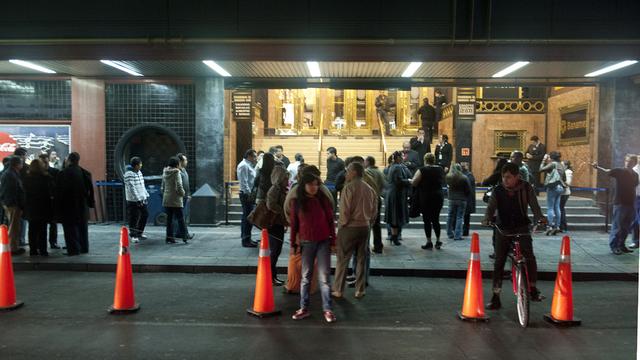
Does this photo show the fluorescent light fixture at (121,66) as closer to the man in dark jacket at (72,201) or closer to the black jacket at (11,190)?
the man in dark jacket at (72,201)

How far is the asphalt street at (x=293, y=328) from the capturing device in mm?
4988

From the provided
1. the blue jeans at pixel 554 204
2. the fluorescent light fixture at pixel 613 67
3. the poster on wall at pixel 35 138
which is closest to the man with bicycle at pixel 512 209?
the blue jeans at pixel 554 204

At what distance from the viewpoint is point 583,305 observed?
6.96 m

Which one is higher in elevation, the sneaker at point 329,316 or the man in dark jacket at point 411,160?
the man in dark jacket at point 411,160

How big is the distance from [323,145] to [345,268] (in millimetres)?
13449

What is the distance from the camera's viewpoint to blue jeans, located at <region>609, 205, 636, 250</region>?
998 centimetres

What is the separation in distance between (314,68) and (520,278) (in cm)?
801

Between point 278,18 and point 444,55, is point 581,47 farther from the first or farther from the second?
point 278,18

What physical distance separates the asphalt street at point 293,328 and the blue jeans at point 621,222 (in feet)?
8.12

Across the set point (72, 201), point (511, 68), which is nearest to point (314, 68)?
point (511, 68)

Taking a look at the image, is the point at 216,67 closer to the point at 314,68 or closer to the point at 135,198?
the point at 314,68

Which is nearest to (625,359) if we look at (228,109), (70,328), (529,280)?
(529,280)

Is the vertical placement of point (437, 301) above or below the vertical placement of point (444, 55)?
below

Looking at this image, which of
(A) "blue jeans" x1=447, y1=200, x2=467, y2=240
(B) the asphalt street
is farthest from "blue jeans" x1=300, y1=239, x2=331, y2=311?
(A) "blue jeans" x1=447, y1=200, x2=467, y2=240
